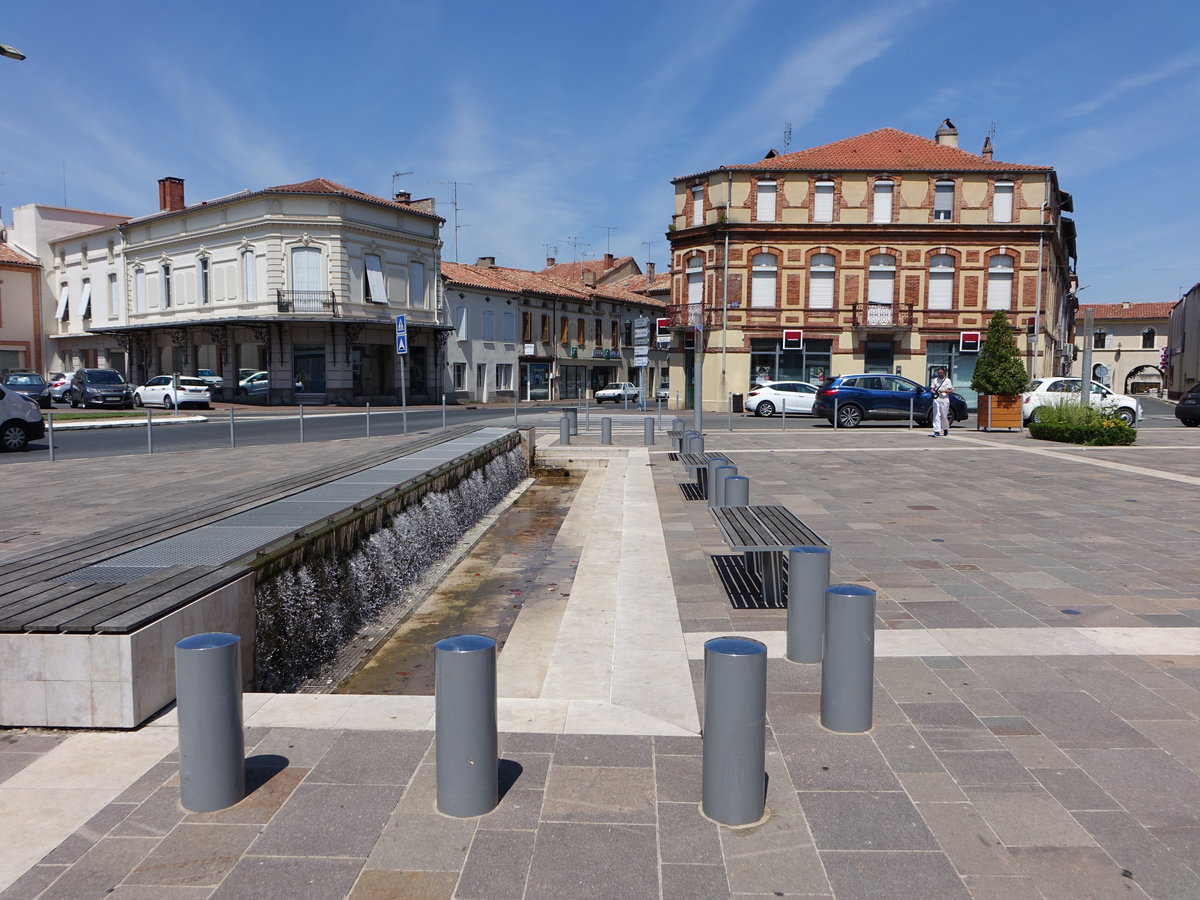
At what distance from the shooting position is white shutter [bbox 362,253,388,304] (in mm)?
40688

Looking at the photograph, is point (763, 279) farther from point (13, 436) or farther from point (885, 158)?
point (13, 436)

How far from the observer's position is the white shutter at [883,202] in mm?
37125

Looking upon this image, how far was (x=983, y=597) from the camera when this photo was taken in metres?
5.79

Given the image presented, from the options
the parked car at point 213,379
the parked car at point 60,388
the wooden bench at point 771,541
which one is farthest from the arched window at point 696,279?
the wooden bench at point 771,541

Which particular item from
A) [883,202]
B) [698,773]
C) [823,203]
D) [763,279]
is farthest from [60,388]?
[698,773]

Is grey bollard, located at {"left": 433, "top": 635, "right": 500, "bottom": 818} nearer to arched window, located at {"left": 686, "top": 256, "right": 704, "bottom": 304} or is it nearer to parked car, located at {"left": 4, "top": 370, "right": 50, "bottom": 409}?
parked car, located at {"left": 4, "top": 370, "right": 50, "bottom": 409}

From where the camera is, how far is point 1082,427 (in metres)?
17.5

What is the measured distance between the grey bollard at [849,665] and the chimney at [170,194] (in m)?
49.3

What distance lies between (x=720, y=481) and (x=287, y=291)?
→ 114 ft

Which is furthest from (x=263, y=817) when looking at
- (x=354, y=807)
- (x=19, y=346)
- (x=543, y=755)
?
(x=19, y=346)

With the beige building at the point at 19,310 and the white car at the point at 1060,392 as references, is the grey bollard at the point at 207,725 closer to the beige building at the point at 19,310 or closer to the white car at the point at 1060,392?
the white car at the point at 1060,392

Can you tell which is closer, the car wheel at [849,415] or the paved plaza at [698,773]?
the paved plaza at [698,773]

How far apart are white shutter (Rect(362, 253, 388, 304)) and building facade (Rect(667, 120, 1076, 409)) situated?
46.4 ft

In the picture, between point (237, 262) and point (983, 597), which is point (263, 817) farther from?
point (237, 262)
